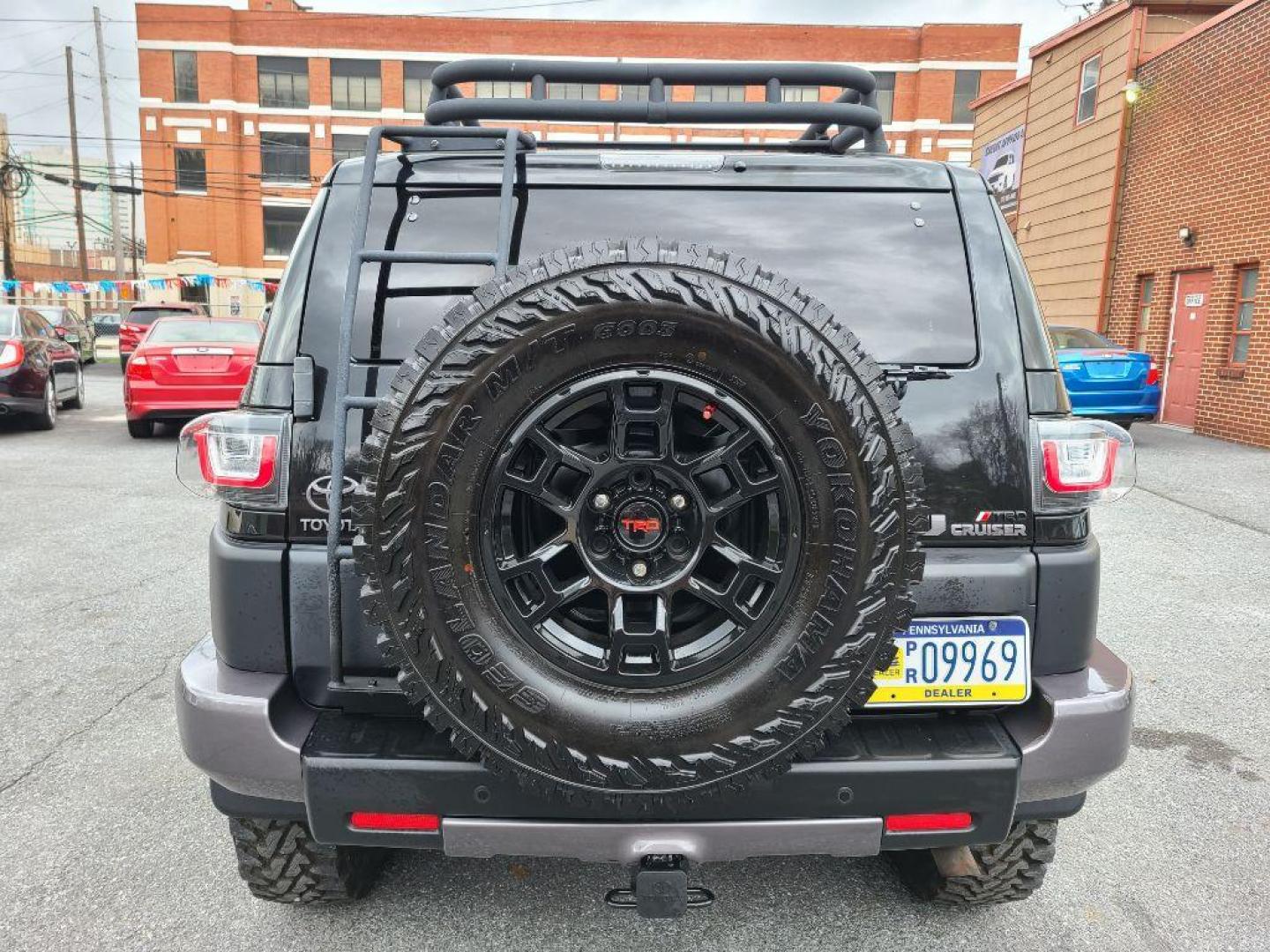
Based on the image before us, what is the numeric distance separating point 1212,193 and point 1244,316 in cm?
197

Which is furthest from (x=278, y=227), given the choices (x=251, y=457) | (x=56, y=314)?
(x=251, y=457)

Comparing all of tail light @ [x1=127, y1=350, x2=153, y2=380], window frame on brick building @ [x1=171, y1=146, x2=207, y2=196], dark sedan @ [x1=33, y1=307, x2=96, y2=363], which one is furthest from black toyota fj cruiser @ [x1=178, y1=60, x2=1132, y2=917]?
window frame on brick building @ [x1=171, y1=146, x2=207, y2=196]

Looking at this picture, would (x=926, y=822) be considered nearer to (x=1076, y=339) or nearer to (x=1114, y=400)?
(x=1114, y=400)

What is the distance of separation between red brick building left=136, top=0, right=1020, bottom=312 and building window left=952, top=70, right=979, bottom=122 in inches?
3.5

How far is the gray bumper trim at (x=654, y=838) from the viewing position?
1.78 m

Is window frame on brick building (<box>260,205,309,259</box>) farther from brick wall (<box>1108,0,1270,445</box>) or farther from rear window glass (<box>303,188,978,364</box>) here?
rear window glass (<box>303,188,978,364</box>)

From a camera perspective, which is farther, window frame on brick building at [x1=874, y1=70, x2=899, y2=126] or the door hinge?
window frame on brick building at [x1=874, y1=70, x2=899, y2=126]

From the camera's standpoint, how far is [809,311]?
167 centimetres

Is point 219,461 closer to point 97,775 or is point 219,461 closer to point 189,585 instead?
point 97,775

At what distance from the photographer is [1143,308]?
49.1 ft

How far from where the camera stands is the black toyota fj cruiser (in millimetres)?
1649

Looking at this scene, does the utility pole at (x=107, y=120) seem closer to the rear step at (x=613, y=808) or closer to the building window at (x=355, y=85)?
the building window at (x=355, y=85)

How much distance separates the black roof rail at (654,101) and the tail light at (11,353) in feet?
35.3

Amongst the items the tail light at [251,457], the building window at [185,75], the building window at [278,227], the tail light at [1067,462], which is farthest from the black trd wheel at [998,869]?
the building window at [185,75]
